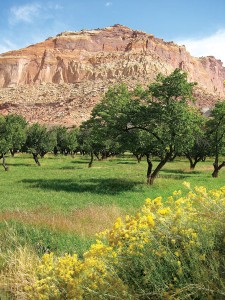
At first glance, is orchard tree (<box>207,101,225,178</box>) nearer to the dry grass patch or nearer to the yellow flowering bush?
the dry grass patch

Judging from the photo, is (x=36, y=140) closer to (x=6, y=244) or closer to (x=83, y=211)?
(x=83, y=211)

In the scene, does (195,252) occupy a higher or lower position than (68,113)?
lower

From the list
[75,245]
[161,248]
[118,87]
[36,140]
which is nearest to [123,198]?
[75,245]

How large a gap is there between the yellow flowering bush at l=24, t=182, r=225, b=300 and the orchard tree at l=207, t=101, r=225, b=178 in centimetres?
2951

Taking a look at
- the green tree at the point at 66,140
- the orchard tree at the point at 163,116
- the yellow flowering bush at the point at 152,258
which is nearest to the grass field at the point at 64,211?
the yellow flowering bush at the point at 152,258

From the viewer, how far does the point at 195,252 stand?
13.7 feet

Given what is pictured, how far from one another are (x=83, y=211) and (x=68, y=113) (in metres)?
124

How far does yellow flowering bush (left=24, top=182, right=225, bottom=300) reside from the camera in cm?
424

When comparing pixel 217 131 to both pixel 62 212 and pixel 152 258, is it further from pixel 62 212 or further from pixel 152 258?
pixel 152 258

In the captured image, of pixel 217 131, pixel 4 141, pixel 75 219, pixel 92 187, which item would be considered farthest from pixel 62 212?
pixel 4 141

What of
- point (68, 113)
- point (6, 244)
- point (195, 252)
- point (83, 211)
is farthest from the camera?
point (68, 113)

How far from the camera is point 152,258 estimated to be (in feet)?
Answer: 14.9

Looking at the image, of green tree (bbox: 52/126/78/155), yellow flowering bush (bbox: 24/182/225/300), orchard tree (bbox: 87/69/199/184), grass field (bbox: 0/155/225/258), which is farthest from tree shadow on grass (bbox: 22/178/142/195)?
green tree (bbox: 52/126/78/155)

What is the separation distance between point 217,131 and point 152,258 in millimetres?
31974
